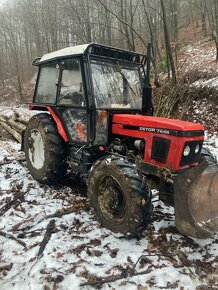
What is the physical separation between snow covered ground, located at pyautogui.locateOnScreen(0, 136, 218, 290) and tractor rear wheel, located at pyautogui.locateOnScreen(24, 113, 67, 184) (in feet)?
1.89

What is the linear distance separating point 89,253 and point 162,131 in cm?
181

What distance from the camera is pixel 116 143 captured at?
5.05 meters

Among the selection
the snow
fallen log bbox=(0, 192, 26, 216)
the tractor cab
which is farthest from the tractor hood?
the snow

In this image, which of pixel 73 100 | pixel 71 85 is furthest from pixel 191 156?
pixel 71 85

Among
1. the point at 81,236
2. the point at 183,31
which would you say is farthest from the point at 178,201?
the point at 183,31

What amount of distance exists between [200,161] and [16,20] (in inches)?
1514

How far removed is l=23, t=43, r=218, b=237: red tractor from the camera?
4.09 meters

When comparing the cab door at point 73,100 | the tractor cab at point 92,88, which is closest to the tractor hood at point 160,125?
Answer: the tractor cab at point 92,88

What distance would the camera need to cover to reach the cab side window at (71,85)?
16.7 feet

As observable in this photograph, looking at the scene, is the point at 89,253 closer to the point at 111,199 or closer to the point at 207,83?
the point at 111,199

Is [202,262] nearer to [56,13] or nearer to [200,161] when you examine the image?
[200,161]

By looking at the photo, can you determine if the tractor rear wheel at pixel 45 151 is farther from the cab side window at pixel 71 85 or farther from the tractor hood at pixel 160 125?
the tractor hood at pixel 160 125

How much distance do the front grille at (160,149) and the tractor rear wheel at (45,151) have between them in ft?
6.19

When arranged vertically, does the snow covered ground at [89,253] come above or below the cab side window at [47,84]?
below
